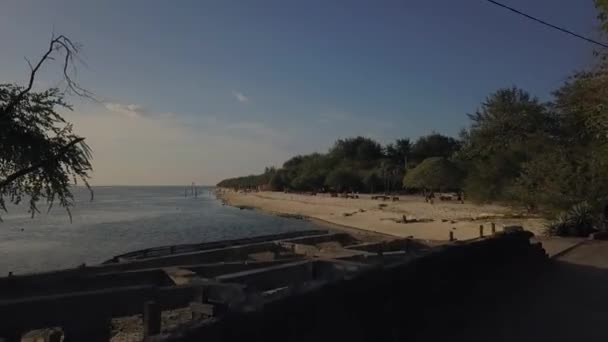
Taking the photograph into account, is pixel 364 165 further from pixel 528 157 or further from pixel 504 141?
pixel 528 157

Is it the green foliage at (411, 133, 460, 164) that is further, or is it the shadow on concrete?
the green foliage at (411, 133, 460, 164)

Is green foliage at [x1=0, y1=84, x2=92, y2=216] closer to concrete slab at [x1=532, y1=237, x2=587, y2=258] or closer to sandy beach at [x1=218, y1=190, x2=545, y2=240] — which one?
concrete slab at [x1=532, y1=237, x2=587, y2=258]

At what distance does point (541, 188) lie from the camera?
32250 mm

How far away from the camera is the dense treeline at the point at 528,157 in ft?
82.6

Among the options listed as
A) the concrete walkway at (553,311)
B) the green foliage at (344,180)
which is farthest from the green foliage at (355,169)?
the concrete walkway at (553,311)

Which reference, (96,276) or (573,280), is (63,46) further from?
(573,280)

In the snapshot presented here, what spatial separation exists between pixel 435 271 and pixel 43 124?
677 cm

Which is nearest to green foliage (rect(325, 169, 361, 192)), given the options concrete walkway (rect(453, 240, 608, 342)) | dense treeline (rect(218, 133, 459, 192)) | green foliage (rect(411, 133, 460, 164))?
dense treeline (rect(218, 133, 459, 192))

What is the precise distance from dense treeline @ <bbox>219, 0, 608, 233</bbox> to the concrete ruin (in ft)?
51.8

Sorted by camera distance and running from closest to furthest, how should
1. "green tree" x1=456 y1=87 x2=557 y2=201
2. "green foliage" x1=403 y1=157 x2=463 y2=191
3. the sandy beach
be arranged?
the sandy beach
"green tree" x1=456 y1=87 x2=557 y2=201
"green foliage" x1=403 y1=157 x2=463 y2=191

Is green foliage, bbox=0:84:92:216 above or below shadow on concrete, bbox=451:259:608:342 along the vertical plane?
above

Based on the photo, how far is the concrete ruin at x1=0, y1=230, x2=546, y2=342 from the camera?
16.8 feet

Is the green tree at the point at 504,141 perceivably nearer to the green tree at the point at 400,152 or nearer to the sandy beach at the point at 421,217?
the sandy beach at the point at 421,217

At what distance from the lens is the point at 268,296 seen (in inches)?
217
